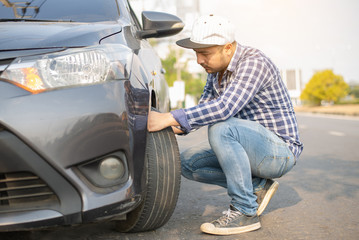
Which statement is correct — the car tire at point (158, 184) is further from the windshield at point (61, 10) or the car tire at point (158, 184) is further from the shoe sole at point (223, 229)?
the windshield at point (61, 10)

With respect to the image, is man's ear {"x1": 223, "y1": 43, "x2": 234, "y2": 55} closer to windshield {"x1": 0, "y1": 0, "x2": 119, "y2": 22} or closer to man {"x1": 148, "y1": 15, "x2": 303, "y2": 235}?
man {"x1": 148, "y1": 15, "x2": 303, "y2": 235}

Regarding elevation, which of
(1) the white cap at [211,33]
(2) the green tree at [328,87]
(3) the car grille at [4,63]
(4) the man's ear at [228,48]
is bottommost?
(2) the green tree at [328,87]

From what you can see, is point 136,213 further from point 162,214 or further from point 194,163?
point 194,163

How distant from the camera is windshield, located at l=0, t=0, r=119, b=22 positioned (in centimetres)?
271

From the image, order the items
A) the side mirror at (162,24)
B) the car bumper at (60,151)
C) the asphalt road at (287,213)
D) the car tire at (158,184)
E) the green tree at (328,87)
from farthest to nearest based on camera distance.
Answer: the green tree at (328,87) < the side mirror at (162,24) < the asphalt road at (287,213) < the car tire at (158,184) < the car bumper at (60,151)

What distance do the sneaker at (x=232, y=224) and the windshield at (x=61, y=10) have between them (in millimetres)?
1317

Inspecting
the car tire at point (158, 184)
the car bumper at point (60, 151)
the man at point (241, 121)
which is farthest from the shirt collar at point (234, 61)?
the car bumper at point (60, 151)

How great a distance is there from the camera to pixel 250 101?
287 centimetres

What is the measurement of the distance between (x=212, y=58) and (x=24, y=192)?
4.56 ft

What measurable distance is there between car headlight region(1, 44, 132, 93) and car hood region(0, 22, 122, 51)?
0.24 feet

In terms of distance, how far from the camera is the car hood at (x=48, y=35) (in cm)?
198

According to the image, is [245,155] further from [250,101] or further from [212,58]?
[212,58]

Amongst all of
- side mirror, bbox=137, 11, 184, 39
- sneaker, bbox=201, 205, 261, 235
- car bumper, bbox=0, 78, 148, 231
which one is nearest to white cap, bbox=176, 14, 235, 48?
side mirror, bbox=137, 11, 184, 39

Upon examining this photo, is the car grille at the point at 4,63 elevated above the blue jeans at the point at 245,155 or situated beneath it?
elevated above
